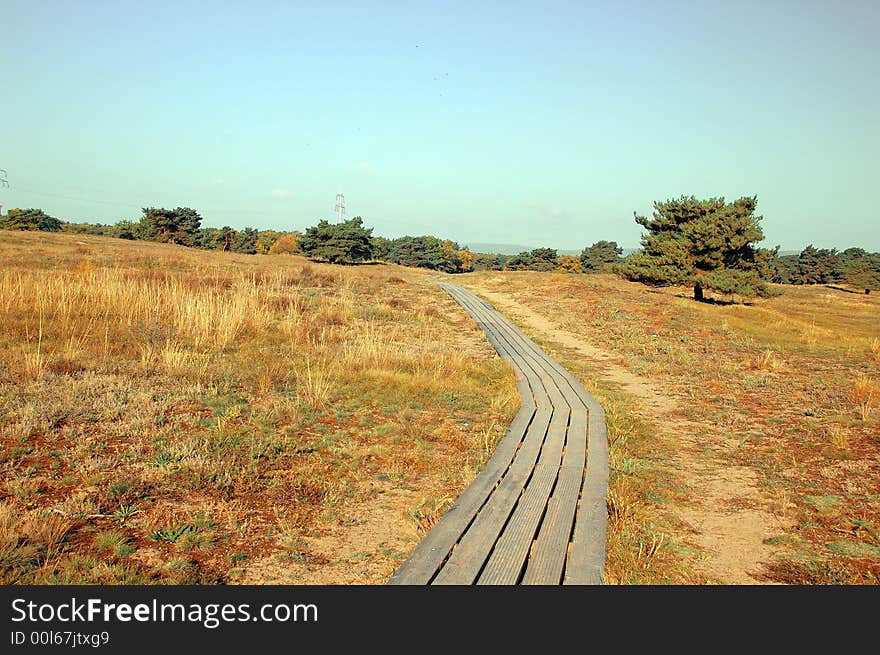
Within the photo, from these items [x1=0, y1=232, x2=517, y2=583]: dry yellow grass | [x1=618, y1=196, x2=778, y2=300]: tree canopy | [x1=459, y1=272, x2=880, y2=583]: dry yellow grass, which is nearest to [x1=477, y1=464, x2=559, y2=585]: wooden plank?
[x1=459, y1=272, x2=880, y2=583]: dry yellow grass

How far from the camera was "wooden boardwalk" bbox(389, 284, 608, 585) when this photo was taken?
3689 millimetres

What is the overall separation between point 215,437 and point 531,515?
12.2 feet

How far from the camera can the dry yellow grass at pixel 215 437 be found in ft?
13.1

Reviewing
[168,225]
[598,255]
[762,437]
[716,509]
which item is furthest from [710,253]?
[598,255]

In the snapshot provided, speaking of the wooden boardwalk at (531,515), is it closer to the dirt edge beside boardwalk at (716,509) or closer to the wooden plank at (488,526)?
the wooden plank at (488,526)

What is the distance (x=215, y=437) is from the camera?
5973 mm

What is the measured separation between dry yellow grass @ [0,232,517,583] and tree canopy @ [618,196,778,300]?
19.3 metres

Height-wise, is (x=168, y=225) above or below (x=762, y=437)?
above

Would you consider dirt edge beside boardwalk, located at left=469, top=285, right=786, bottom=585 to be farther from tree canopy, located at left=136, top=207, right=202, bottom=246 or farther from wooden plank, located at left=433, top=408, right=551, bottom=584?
tree canopy, located at left=136, top=207, right=202, bottom=246

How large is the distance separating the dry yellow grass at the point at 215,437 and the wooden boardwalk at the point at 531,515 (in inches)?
15.5

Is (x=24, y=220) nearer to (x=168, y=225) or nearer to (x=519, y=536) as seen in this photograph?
(x=168, y=225)

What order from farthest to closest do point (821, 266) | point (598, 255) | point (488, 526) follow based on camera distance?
point (598, 255) < point (821, 266) < point (488, 526)
